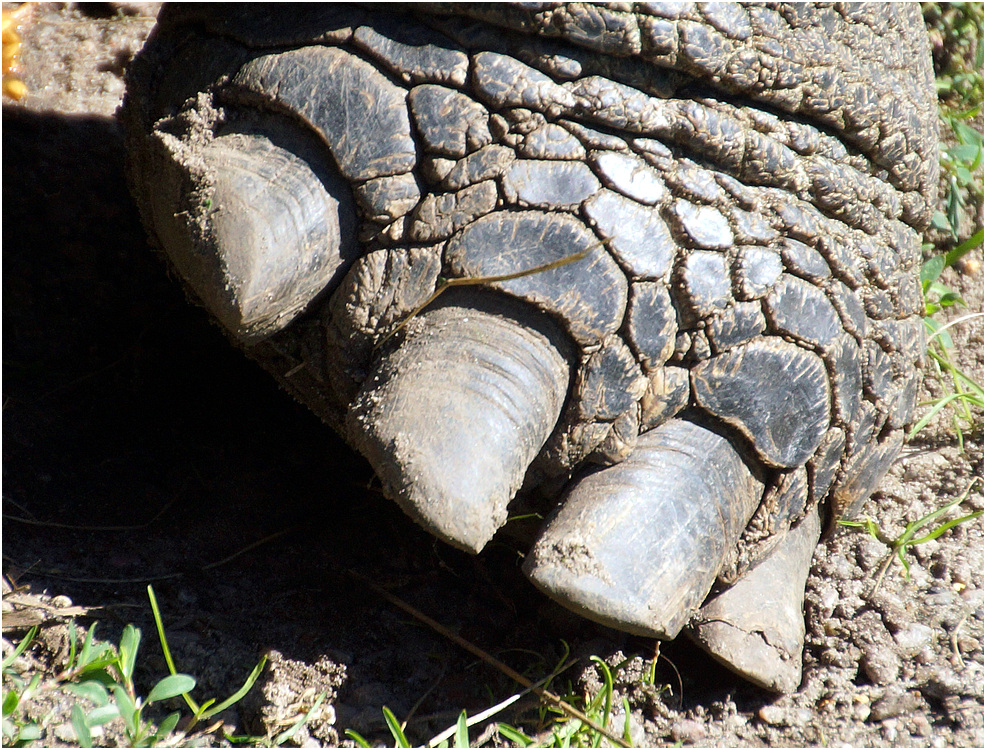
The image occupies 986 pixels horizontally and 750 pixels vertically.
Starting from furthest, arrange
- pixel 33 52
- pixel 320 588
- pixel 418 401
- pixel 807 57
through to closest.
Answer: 1. pixel 33 52
2. pixel 320 588
3. pixel 807 57
4. pixel 418 401

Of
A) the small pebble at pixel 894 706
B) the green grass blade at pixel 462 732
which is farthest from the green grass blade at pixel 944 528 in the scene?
the green grass blade at pixel 462 732

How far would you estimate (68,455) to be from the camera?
202cm

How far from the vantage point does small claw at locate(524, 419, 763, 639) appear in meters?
1.27

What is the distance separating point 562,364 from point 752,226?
0.44m

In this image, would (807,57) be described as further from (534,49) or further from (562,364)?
(562,364)

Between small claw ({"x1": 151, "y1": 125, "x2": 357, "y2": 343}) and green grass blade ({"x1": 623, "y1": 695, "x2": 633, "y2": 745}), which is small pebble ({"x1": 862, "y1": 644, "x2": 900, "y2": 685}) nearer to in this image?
green grass blade ({"x1": 623, "y1": 695, "x2": 633, "y2": 745})

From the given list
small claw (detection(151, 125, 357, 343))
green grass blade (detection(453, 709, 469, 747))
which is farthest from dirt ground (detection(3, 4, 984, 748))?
small claw (detection(151, 125, 357, 343))

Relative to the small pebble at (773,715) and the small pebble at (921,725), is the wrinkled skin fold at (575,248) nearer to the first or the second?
the small pebble at (773,715)

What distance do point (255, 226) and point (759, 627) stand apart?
1.20 metres

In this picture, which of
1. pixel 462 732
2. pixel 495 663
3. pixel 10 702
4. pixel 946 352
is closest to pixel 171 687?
pixel 10 702

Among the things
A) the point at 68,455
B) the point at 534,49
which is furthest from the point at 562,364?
the point at 68,455

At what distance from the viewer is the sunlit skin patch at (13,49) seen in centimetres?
260

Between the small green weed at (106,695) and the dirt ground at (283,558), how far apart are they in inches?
1.6

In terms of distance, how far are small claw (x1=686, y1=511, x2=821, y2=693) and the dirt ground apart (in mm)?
119
